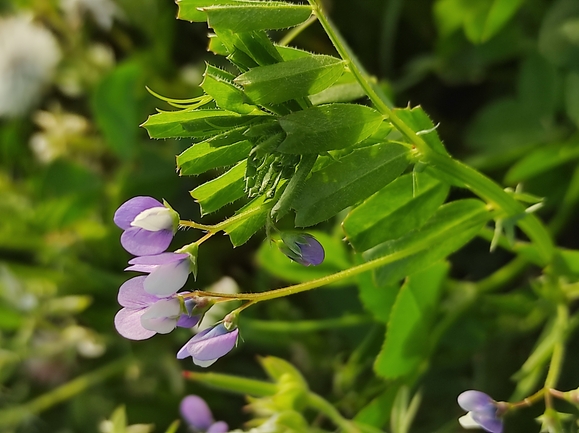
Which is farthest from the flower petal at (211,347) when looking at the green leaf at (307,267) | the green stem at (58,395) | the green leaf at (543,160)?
the green stem at (58,395)

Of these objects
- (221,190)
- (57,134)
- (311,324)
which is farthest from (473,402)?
(57,134)

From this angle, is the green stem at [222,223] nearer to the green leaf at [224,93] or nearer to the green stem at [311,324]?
the green leaf at [224,93]

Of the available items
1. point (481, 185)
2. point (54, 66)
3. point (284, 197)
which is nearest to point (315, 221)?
point (284, 197)

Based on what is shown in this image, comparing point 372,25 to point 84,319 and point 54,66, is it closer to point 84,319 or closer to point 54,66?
point 54,66

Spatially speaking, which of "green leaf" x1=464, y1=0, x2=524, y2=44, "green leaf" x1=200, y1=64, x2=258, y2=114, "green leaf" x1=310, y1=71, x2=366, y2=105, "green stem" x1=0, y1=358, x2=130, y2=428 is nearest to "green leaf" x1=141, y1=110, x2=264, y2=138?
"green leaf" x1=200, y1=64, x2=258, y2=114

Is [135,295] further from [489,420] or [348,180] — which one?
[489,420]

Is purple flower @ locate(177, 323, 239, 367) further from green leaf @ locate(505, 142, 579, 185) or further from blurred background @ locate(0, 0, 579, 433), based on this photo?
green leaf @ locate(505, 142, 579, 185)
